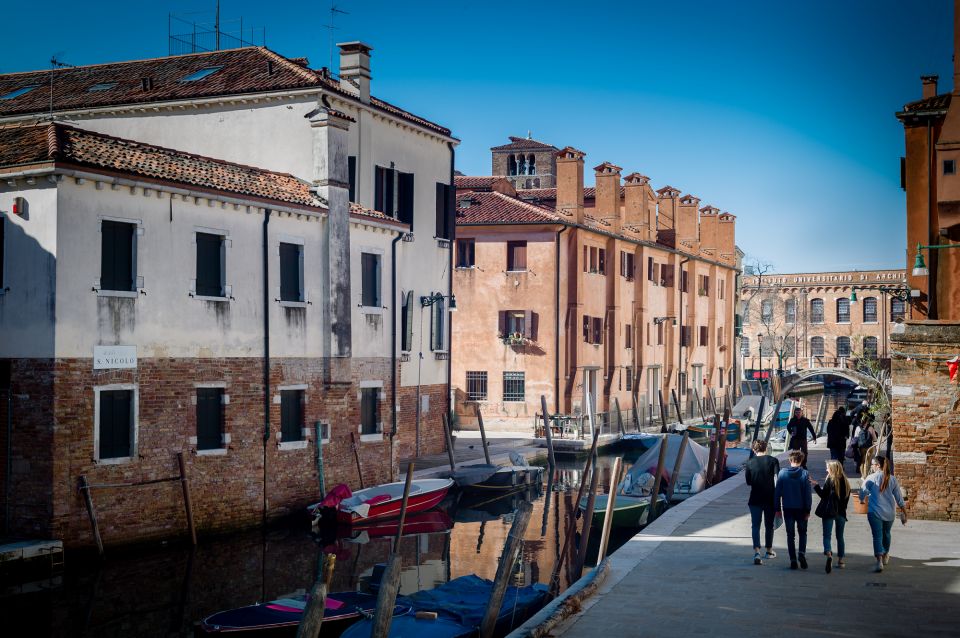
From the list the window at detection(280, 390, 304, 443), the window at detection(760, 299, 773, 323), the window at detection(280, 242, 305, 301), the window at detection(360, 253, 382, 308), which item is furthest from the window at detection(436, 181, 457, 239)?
the window at detection(760, 299, 773, 323)

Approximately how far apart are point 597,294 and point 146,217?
23796 mm

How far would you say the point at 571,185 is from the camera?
3741 centimetres

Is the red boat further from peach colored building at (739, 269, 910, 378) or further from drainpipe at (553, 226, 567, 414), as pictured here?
peach colored building at (739, 269, 910, 378)

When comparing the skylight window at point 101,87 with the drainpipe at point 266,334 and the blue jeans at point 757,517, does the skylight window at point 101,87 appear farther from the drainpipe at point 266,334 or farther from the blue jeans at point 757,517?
the blue jeans at point 757,517

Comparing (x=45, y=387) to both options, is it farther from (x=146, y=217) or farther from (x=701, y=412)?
(x=701, y=412)

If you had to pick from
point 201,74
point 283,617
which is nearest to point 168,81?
point 201,74

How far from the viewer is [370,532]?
1983cm

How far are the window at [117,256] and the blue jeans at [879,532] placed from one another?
39.0 ft

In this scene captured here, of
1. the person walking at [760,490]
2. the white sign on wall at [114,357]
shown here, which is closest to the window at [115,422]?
the white sign on wall at [114,357]

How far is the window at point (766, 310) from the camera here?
245 feet

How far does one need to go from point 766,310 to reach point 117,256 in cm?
6390

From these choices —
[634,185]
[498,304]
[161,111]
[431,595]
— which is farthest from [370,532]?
[634,185]

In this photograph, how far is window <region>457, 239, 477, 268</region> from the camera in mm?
36906

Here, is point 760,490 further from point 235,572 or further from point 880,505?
point 235,572
